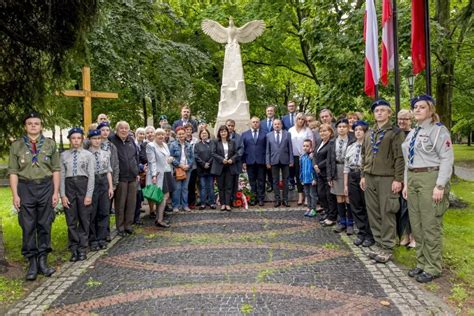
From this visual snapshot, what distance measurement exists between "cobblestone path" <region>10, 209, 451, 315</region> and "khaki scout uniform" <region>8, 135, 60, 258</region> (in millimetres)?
526

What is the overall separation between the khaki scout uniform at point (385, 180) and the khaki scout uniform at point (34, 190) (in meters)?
4.21

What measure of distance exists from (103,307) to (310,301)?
6.80 feet

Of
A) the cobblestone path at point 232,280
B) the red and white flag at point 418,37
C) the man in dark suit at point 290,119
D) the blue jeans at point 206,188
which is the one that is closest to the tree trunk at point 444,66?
the man in dark suit at point 290,119

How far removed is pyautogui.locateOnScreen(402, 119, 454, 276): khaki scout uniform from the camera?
506 centimetres

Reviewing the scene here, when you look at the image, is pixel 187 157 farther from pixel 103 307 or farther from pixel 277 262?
pixel 103 307

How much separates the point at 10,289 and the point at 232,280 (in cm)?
253

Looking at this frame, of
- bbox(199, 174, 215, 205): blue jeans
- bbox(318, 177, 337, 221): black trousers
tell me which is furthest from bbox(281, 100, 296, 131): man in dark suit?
bbox(318, 177, 337, 221): black trousers

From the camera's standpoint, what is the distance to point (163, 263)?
19.7ft

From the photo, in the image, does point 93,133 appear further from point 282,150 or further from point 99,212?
point 282,150

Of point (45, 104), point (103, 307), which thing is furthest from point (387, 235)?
point (45, 104)

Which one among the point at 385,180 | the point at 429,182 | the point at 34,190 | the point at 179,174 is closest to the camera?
the point at 429,182

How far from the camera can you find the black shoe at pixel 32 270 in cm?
550

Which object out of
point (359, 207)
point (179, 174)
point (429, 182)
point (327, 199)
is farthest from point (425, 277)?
point (179, 174)

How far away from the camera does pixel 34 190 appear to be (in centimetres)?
554
